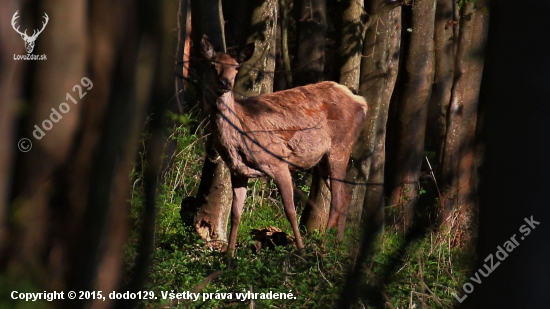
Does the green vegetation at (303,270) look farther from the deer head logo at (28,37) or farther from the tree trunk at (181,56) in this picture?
the deer head logo at (28,37)

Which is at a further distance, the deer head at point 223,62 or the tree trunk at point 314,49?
the tree trunk at point 314,49

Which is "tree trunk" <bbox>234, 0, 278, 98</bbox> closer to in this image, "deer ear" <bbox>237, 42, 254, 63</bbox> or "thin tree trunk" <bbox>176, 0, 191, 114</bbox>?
"deer ear" <bbox>237, 42, 254, 63</bbox>

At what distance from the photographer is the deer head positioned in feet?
27.4

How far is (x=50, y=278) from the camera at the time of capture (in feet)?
10.2

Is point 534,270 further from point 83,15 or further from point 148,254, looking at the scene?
point 83,15

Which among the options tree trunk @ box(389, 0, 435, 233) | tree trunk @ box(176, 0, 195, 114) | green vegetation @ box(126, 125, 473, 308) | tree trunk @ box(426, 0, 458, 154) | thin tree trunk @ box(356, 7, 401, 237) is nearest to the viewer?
tree trunk @ box(176, 0, 195, 114)

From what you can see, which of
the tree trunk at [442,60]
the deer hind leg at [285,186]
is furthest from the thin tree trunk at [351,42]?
the tree trunk at [442,60]

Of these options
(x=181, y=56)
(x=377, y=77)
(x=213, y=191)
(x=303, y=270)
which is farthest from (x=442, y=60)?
(x=303, y=270)

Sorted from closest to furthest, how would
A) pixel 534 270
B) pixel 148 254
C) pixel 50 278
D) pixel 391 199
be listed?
pixel 148 254 → pixel 534 270 → pixel 50 278 → pixel 391 199

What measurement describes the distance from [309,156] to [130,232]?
677cm

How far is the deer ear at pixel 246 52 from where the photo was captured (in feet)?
28.9

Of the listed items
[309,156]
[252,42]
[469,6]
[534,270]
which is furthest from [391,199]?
[534,270]

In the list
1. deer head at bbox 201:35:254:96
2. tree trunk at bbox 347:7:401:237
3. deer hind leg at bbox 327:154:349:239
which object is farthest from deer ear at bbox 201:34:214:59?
tree trunk at bbox 347:7:401:237

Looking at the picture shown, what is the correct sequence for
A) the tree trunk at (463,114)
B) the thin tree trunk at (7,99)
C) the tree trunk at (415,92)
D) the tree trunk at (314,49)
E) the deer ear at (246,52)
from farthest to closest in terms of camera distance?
the tree trunk at (415,92) → the tree trunk at (463,114) → the tree trunk at (314,49) → the deer ear at (246,52) → the thin tree trunk at (7,99)
